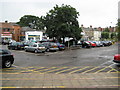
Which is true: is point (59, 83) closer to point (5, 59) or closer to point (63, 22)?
point (5, 59)

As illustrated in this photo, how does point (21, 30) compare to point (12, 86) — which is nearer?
point (12, 86)

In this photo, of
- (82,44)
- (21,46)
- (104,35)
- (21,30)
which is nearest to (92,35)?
(104,35)

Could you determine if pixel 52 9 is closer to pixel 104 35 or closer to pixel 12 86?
pixel 12 86

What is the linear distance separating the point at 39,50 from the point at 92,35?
79.0 metres

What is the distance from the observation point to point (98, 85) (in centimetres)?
684

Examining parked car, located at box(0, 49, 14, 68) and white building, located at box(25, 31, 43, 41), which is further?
white building, located at box(25, 31, 43, 41)

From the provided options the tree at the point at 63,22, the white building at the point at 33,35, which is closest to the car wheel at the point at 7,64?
the tree at the point at 63,22

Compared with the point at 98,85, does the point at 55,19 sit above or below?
above

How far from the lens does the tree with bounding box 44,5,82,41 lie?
30048mm

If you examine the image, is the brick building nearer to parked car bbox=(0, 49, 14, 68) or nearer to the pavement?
parked car bbox=(0, 49, 14, 68)

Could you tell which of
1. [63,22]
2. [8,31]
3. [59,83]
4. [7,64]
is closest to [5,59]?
[7,64]

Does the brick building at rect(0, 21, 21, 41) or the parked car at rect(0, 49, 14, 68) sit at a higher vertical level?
the brick building at rect(0, 21, 21, 41)

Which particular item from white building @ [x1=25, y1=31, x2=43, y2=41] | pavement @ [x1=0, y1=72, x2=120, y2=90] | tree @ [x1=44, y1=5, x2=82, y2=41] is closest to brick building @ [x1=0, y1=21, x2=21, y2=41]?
white building @ [x1=25, y1=31, x2=43, y2=41]

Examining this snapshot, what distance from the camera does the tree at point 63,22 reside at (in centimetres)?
3005
